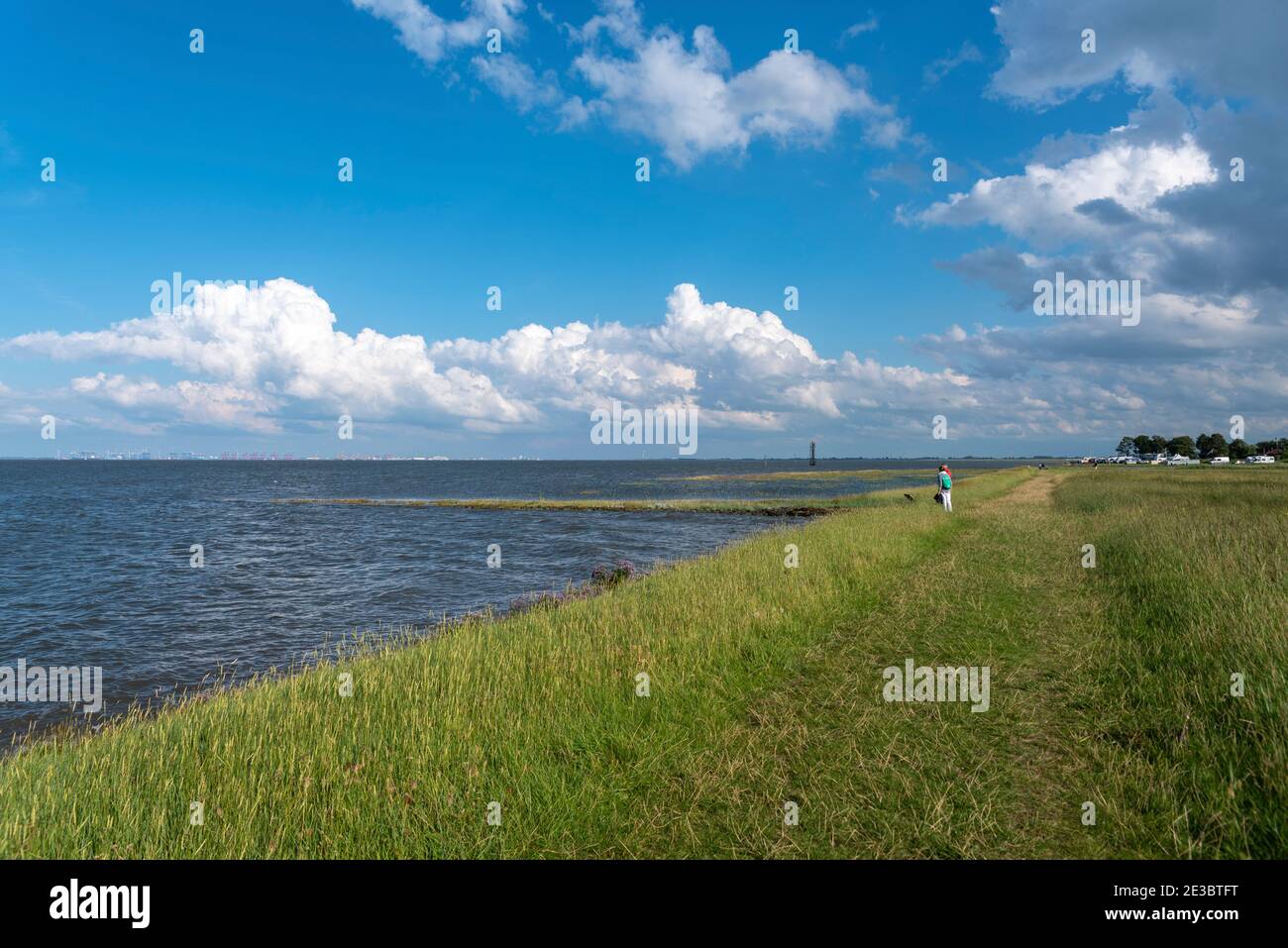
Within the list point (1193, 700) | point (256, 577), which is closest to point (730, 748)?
point (1193, 700)

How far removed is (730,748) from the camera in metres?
7.91

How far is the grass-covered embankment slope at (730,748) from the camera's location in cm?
591

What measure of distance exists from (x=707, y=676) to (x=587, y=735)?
2742mm

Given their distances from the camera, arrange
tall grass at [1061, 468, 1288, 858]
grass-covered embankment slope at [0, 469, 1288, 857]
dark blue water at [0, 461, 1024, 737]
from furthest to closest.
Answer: dark blue water at [0, 461, 1024, 737] < grass-covered embankment slope at [0, 469, 1288, 857] < tall grass at [1061, 468, 1288, 858]

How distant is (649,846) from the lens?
5.91m

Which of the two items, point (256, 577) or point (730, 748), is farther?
point (256, 577)

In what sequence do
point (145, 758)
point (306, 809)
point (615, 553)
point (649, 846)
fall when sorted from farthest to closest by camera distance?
point (615, 553) < point (145, 758) < point (306, 809) < point (649, 846)

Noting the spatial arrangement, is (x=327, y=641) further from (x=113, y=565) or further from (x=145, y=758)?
(x=113, y=565)

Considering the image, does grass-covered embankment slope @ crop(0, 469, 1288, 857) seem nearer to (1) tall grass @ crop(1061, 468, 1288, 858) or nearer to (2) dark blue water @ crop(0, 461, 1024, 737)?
(1) tall grass @ crop(1061, 468, 1288, 858)

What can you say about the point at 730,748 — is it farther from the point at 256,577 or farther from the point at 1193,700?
the point at 256,577

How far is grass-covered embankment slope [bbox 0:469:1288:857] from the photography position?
5910mm

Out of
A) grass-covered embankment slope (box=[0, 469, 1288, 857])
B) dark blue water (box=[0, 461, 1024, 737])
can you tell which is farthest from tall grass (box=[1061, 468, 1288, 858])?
dark blue water (box=[0, 461, 1024, 737])
